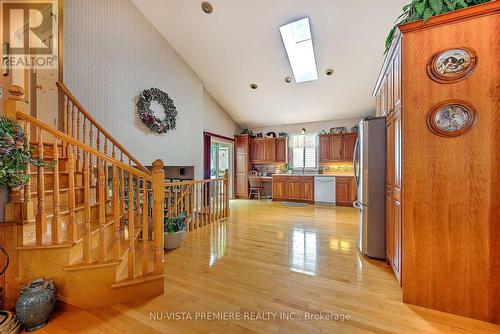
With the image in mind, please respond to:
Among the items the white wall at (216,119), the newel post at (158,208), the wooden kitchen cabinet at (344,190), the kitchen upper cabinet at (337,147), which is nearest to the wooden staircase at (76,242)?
the newel post at (158,208)

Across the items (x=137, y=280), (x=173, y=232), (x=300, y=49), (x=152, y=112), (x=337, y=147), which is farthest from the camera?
(x=337, y=147)

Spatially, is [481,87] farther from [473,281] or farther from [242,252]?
[242,252]

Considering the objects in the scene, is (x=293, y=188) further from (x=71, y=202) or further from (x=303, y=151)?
(x=71, y=202)

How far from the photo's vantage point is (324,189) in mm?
6039

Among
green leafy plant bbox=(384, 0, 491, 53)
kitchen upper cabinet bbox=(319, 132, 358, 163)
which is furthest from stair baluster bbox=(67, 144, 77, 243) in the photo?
kitchen upper cabinet bbox=(319, 132, 358, 163)

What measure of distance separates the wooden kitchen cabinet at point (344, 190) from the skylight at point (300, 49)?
2806mm

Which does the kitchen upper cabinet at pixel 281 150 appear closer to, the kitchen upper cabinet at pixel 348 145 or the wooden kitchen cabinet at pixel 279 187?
the wooden kitchen cabinet at pixel 279 187

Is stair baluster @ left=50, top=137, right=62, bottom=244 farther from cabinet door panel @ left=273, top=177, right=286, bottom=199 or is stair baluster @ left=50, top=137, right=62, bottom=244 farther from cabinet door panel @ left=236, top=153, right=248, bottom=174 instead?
cabinet door panel @ left=236, top=153, right=248, bottom=174

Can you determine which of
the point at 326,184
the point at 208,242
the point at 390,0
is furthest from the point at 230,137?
the point at 390,0

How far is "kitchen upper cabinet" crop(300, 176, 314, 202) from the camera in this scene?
6222mm

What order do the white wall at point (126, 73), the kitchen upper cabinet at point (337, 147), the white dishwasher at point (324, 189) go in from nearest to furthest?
the white wall at point (126, 73) < the white dishwasher at point (324, 189) < the kitchen upper cabinet at point (337, 147)

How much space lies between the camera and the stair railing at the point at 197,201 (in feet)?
11.6

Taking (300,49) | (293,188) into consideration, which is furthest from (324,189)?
(300,49)

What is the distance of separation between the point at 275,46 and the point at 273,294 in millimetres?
4389
